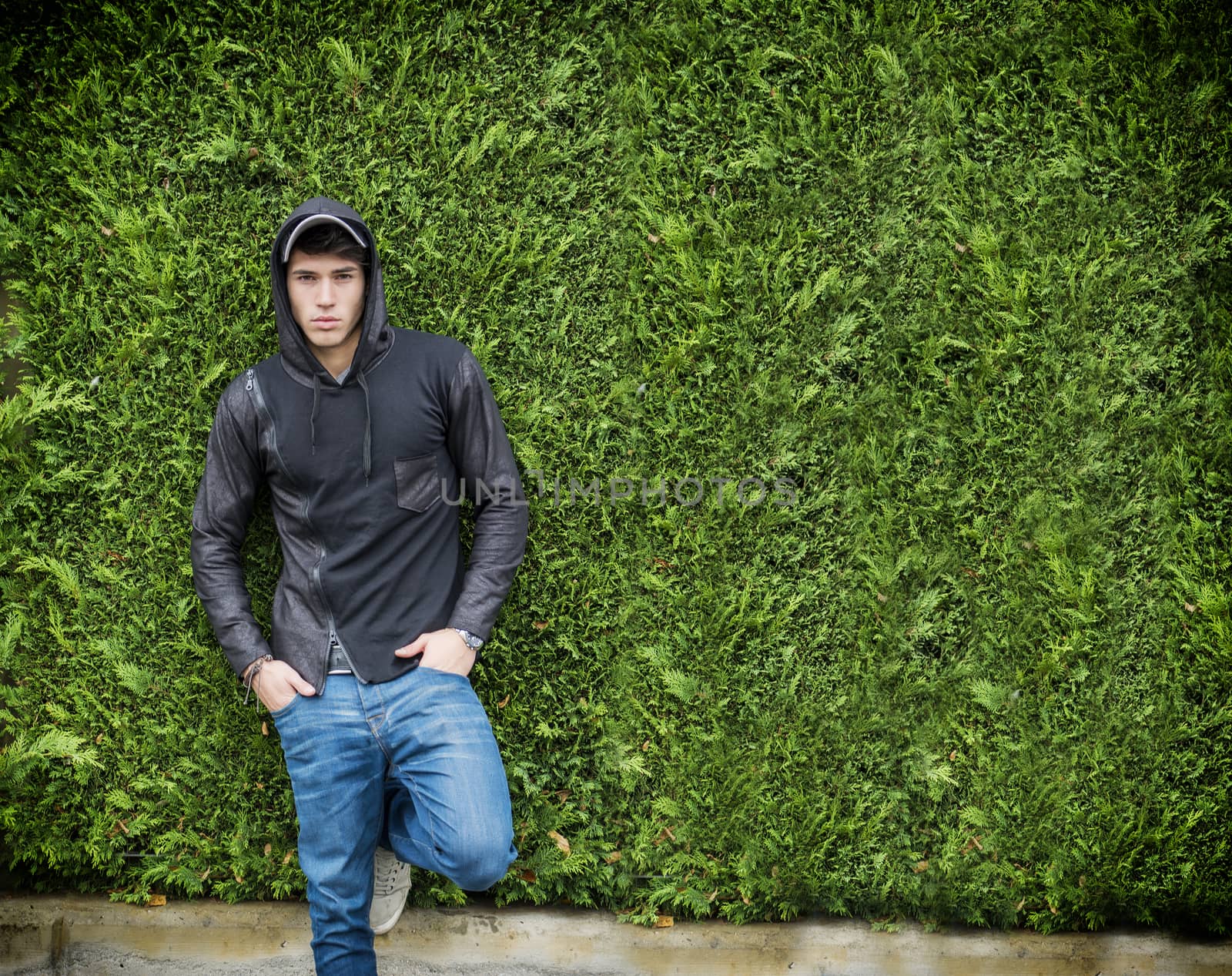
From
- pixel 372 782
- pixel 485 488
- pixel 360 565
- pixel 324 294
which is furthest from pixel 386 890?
pixel 324 294

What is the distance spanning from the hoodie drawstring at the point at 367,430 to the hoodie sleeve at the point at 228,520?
0.44m

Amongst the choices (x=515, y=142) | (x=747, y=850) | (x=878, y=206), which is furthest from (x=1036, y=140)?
(x=747, y=850)

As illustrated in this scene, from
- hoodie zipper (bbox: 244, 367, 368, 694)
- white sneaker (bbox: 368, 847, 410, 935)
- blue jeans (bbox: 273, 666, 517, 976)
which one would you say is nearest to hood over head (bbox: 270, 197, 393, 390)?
hoodie zipper (bbox: 244, 367, 368, 694)

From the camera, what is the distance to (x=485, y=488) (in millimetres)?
3328

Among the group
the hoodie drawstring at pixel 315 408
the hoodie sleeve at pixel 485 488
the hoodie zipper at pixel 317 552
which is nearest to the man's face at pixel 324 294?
the hoodie drawstring at pixel 315 408

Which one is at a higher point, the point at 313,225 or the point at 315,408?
the point at 313,225

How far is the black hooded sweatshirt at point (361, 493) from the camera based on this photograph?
3.20 metres

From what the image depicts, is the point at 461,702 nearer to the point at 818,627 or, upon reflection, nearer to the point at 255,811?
the point at 255,811

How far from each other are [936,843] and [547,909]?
1.81 meters

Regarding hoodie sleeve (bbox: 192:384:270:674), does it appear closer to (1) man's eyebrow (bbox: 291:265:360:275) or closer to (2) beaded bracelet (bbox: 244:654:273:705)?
(2) beaded bracelet (bbox: 244:654:273:705)

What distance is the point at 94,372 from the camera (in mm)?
3736

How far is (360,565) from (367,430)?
1.68 feet

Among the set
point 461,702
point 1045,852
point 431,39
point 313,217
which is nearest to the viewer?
point 313,217

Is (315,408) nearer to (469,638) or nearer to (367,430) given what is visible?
(367,430)
